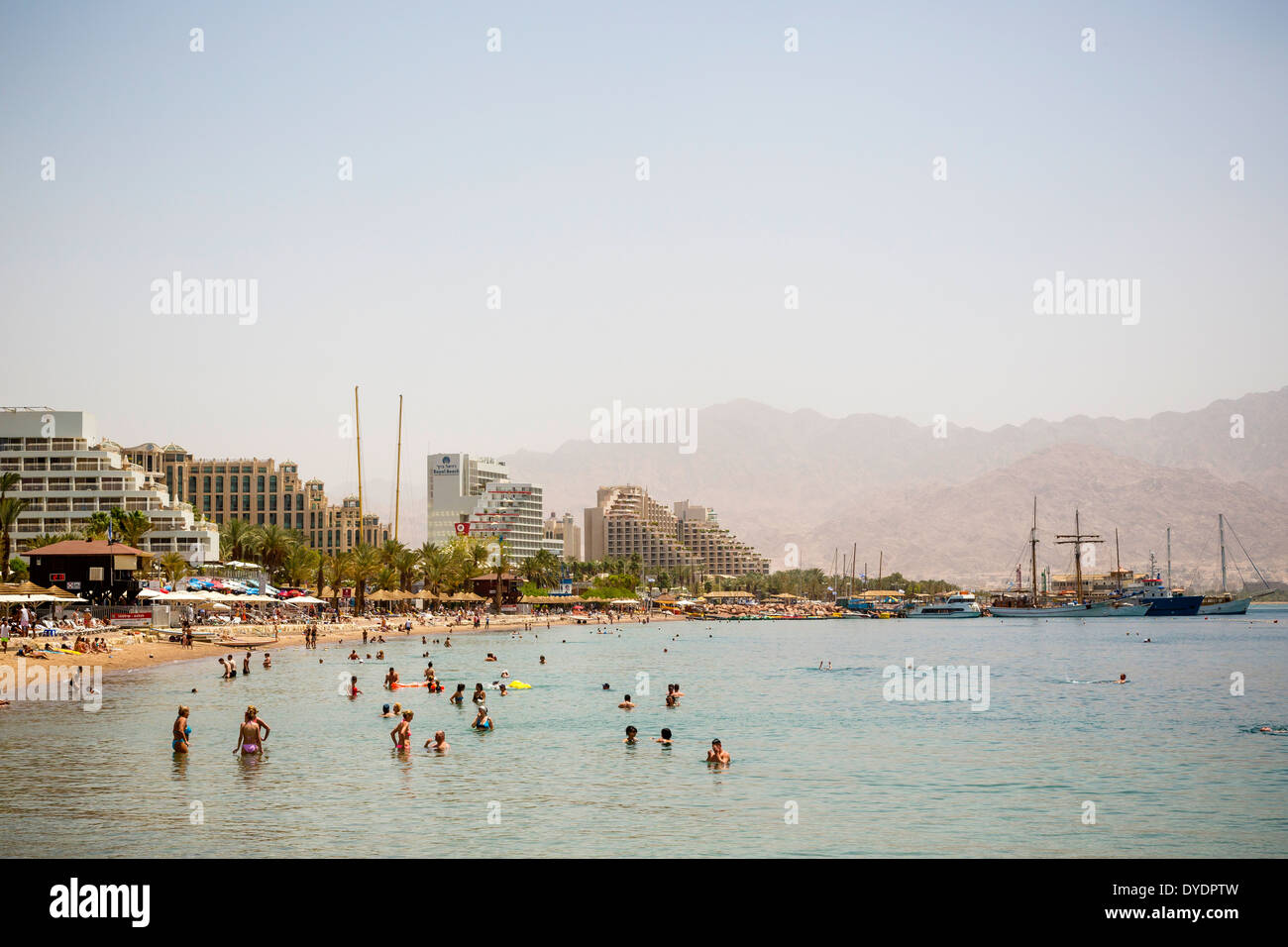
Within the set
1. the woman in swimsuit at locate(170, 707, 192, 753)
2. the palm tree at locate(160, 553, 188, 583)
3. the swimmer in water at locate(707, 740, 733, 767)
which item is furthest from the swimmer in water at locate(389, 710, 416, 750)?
the palm tree at locate(160, 553, 188, 583)

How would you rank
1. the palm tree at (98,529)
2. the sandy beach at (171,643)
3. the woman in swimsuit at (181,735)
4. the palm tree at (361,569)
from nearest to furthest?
the woman in swimsuit at (181,735), the sandy beach at (171,643), the palm tree at (98,529), the palm tree at (361,569)

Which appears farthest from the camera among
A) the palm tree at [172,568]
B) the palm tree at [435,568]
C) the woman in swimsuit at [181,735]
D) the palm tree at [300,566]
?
the palm tree at [435,568]

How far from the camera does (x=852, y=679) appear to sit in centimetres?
6688

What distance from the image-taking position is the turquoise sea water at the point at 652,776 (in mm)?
21734

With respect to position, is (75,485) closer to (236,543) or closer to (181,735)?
(236,543)

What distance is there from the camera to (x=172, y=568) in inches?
4080

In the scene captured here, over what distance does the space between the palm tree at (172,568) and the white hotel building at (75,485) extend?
2326cm

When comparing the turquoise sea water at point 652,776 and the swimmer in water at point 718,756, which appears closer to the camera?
the turquoise sea water at point 652,776

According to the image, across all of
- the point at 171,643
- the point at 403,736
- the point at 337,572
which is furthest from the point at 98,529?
the point at 403,736

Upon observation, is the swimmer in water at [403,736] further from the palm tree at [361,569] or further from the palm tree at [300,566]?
the palm tree at [361,569]

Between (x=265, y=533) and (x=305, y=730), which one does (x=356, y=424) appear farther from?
(x=305, y=730)

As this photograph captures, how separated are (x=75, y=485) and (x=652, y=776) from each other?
12182 centimetres

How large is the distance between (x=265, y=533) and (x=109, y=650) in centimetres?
7641

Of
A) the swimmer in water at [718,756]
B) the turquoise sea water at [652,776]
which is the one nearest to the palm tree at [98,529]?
the turquoise sea water at [652,776]
